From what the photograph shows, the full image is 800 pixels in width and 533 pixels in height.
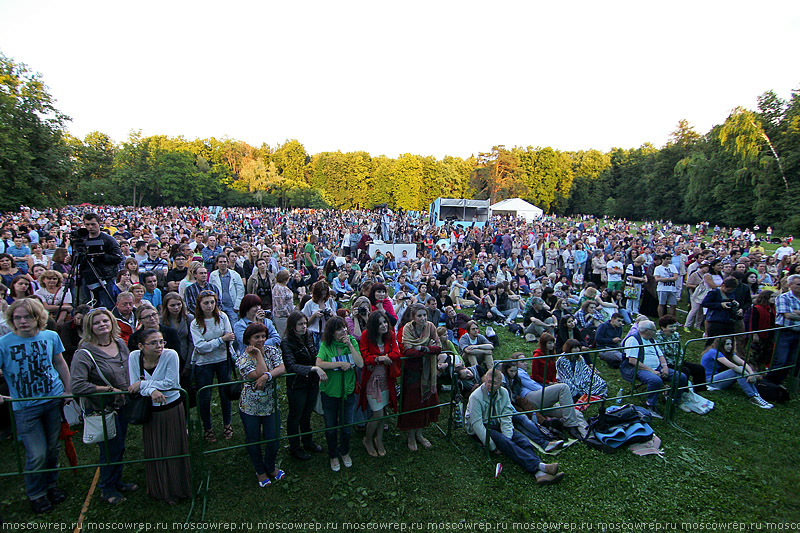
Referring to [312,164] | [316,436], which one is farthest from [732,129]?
[312,164]

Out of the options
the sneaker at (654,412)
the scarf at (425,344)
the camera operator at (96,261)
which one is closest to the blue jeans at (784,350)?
the sneaker at (654,412)

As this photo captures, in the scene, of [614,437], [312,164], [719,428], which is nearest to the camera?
[614,437]

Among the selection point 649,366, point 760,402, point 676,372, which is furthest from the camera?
point 760,402

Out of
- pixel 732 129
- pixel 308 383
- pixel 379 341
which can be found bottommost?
pixel 308 383

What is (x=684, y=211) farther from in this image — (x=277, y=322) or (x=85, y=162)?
(x=85, y=162)

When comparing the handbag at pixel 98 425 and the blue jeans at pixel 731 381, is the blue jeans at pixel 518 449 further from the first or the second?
the handbag at pixel 98 425

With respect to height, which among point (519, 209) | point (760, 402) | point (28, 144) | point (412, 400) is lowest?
point (760, 402)

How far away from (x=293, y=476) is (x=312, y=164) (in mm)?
71139

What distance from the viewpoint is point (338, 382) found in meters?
3.82

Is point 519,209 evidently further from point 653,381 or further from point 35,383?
point 35,383

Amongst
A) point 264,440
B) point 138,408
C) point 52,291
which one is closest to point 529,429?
point 264,440

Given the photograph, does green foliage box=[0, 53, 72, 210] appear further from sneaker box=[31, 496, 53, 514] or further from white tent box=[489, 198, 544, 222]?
white tent box=[489, 198, 544, 222]

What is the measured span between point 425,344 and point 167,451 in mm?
2537

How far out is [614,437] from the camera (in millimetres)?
4461
